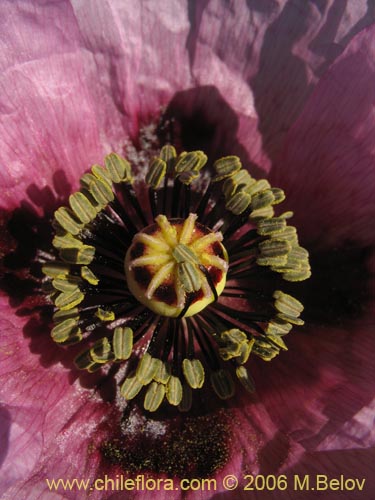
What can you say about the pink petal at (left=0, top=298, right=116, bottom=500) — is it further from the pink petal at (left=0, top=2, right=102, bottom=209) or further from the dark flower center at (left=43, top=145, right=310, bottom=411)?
the pink petal at (left=0, top=2, right=102, bottom=209)

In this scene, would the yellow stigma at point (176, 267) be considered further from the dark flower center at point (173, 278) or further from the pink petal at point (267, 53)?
the pink petal at point (267, 53)

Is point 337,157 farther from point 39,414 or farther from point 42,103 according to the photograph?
point 39,414

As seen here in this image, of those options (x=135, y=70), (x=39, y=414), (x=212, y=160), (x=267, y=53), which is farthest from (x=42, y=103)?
(x=39, y=414)

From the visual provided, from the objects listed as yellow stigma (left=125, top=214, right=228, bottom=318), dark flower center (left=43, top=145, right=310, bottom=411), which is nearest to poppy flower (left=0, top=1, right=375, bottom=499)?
dark flower center (left=43, top=145, right=310, bottom=411)

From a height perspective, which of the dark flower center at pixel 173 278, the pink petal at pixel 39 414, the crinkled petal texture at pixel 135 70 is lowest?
the pink petal at pixel 39 414

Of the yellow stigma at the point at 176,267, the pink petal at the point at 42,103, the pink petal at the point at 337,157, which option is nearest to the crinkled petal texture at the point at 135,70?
the pink petal at the point at 42,103

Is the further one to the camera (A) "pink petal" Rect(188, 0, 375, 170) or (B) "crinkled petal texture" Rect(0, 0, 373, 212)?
(A) "pink petal" Rect(188, 0, 375, 170)
